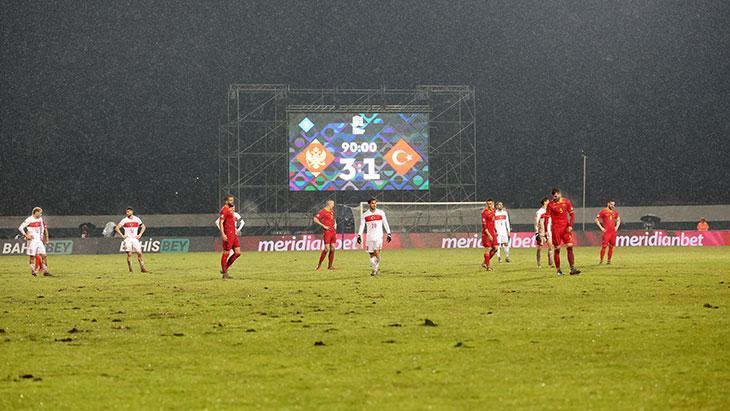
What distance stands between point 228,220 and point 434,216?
113 ft

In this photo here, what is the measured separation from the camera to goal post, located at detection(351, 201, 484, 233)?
59000 mm

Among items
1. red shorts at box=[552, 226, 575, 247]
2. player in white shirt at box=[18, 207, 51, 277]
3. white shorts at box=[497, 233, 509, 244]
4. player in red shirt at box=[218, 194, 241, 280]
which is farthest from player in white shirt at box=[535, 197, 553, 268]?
player in white shirt at box=[18, 207, 51, 277]

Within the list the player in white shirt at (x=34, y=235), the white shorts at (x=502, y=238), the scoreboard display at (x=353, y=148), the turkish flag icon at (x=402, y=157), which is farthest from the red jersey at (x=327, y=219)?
the turkish flag icon at (x=402, y=157)

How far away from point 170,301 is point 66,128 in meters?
73.2

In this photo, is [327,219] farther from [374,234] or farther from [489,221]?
[489,221]

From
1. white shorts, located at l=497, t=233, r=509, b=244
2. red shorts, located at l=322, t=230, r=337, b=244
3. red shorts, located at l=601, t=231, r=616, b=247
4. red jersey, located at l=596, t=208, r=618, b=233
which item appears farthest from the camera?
white shorts, located at l=497, t=233, r=509, b=244

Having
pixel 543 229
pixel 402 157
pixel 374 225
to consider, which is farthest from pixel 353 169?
pixel 374 225

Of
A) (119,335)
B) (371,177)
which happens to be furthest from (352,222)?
(119,335)

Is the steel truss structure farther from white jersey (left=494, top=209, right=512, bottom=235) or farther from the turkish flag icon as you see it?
white jersey (left=494, top=209, right=512, bottom=235)

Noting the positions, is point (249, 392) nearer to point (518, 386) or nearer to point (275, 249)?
point (518, 386)

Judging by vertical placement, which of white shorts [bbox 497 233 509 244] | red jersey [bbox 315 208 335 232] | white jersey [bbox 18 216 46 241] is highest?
red jersey [bbox 315 208 335 232]

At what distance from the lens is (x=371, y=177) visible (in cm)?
6031

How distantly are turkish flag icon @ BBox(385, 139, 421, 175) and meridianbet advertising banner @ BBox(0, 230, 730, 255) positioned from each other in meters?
5.14

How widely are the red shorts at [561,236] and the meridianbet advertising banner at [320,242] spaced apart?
103 feet
